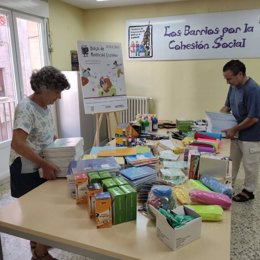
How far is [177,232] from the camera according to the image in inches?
35.7

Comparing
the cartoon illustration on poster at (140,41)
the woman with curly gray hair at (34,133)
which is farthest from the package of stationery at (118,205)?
the cartoon illustration on poster at (140,41)

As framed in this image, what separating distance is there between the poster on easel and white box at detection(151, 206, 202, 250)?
224cm

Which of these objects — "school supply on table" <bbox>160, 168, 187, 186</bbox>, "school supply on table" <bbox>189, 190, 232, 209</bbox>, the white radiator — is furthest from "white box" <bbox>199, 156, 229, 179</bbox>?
the white radiator

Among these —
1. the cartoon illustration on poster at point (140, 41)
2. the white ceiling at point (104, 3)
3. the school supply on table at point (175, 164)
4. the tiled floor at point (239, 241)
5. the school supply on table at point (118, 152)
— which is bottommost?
the tiled floor at point (239, 241)

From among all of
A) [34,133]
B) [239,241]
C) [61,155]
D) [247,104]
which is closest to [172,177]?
[61,155]

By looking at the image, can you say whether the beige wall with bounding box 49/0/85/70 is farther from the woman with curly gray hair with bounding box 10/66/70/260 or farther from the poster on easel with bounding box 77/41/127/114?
the woman with curly gray hair with bounding box 10/66/70/260

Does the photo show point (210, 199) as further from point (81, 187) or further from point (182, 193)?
point (81, 187)

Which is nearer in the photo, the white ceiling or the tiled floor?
the tiled floor

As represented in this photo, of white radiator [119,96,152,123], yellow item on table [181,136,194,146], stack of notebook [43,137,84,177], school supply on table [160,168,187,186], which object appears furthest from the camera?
white radiator [119,96,152,123]

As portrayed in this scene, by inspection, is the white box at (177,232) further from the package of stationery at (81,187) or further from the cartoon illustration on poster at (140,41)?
the cartoon illustration on poster at (140,41)

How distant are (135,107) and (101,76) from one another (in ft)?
4.79

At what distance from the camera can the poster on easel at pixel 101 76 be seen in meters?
3.02

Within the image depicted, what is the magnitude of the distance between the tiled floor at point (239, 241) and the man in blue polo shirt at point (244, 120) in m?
0.19

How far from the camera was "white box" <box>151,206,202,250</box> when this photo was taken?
91 cm
